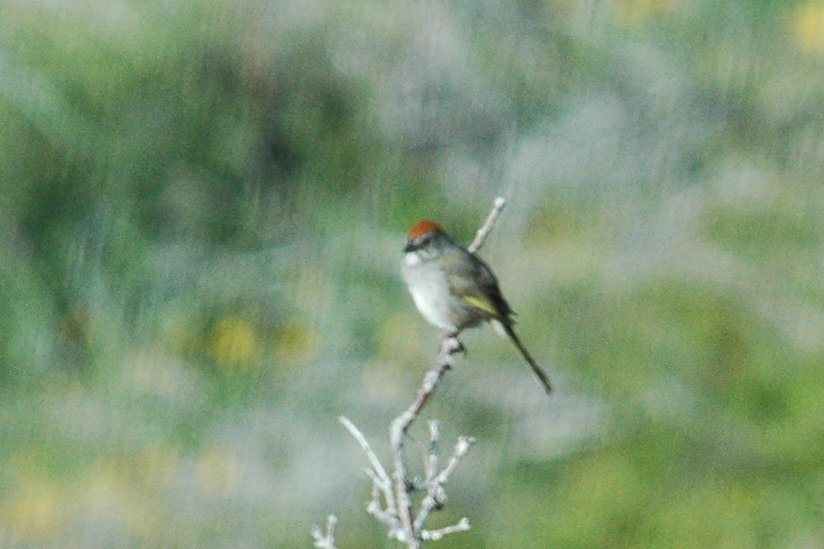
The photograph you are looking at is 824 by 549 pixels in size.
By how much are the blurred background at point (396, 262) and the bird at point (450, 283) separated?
1.76ft

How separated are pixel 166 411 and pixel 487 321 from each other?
2.55 ft

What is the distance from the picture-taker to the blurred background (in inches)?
90.2

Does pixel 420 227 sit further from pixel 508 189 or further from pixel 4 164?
pixel 4 164

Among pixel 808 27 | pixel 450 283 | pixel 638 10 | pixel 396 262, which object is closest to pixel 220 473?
pixel 396 262

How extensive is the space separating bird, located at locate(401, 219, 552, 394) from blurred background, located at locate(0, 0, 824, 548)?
54 cm

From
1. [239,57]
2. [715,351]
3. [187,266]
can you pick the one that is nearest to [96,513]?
[187,266]

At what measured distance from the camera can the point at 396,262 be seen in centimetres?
232

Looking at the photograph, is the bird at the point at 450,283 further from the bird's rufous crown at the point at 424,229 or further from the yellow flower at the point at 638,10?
the yellow flower at the point at 638,10

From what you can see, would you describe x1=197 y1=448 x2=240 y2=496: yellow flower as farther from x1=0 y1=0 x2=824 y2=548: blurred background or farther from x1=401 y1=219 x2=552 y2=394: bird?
x1=401 y1=219 x2=552 y2=394: bird

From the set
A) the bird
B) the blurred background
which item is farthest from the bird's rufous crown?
the blurred background

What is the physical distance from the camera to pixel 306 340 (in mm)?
2338

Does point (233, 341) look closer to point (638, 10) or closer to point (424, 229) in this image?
point (424, 229)

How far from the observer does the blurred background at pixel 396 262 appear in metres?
2.29

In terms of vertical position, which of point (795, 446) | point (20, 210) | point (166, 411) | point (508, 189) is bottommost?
point (795, 446)
